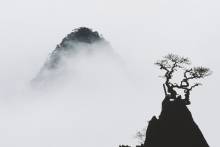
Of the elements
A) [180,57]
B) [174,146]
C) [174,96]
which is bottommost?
[174,146]

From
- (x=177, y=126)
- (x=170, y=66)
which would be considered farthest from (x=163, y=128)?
(x=170, y=66)

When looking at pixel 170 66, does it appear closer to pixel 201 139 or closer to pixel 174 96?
pixel 174 96

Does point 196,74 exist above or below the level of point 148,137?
above

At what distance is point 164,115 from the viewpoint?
99062 mm

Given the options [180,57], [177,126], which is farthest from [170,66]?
[177,126]

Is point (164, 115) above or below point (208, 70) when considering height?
below

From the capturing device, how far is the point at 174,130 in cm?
9731

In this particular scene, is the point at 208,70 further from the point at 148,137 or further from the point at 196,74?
the point at 148,137

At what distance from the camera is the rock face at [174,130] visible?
316 ft

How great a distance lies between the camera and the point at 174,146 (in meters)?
95.7

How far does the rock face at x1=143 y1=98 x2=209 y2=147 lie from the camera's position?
96.3 meters

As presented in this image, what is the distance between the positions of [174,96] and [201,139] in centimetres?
809

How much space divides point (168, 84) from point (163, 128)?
733 centimetres

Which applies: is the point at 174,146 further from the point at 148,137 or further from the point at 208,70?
the point at 208,70
